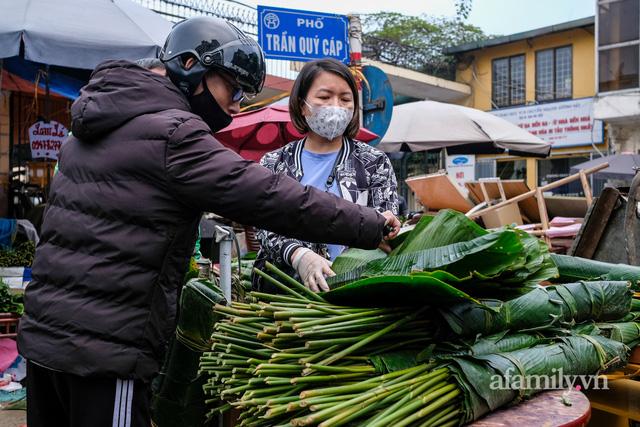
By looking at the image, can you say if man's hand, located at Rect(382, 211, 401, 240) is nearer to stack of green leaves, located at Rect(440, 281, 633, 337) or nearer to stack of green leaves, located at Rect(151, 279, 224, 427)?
stack of green leaves, located at Rect(440, 281, 633, 337)

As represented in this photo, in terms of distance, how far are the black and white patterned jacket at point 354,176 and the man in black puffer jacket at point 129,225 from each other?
2.06 feet

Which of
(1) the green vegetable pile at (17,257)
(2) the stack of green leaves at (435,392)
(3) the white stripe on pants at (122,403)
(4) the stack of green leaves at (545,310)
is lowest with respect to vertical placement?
(1) the green vegetable pile at (17,257)

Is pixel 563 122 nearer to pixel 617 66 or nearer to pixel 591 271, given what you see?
pixel 617 66

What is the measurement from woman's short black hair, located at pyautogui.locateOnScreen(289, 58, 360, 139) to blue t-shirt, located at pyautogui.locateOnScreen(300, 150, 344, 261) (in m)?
0.14

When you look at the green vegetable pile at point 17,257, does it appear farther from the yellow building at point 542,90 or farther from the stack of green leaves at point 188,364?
the yellow building at point 542,90

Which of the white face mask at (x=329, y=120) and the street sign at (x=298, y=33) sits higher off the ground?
the street sign at (x=298, y=33)

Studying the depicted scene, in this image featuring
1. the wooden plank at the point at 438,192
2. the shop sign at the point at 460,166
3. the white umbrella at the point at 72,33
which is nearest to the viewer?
the white umbrella at the point at 72,33

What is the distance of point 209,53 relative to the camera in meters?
1.77

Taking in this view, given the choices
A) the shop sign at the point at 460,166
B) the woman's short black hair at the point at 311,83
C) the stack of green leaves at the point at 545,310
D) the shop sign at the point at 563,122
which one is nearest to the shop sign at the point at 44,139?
the woman's short black hair at the point at 311,83

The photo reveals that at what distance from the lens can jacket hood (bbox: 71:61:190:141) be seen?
164cm

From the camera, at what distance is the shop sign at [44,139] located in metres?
7.05

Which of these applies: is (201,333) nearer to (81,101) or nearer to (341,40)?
(81,101)

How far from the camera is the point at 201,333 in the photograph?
7.23 feet

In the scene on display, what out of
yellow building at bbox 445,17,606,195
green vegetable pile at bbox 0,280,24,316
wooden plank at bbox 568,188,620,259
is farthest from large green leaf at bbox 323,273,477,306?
yellow building at bbox 445,17,606,195
